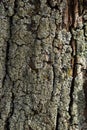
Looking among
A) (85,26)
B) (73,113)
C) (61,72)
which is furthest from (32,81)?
(85,26)

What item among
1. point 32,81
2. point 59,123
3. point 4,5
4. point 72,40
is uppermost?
point 4,5

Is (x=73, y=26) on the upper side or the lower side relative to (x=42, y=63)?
upper

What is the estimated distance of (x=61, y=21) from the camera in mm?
1356

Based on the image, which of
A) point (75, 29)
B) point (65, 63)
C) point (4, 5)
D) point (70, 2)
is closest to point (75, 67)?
point (65, 63)

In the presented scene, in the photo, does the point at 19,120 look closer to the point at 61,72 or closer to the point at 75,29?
the point at 61,72

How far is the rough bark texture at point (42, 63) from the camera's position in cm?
135

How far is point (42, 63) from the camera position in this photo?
136cm

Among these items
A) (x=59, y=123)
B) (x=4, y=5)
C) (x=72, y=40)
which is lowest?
(x=59, y=123)

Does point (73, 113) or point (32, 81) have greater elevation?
point (32, 81)

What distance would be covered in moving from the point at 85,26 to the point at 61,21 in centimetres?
11

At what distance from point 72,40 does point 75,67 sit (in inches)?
4.8

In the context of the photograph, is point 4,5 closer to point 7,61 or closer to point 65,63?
point 7,61

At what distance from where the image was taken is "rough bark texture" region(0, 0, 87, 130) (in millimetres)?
1346

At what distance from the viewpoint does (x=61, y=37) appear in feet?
4.48
